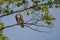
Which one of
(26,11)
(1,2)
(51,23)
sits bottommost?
(51,23)

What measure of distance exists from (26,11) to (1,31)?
Result: 95cm

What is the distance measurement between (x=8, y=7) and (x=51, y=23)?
3.93 feet

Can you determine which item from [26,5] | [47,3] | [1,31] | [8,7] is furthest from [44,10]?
[1,31]

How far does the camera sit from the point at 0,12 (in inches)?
164

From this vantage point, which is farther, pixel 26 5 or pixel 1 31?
pixel 26 5

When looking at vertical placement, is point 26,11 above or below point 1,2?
below

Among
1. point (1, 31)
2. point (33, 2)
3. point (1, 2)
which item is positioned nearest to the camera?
point (1, 31)

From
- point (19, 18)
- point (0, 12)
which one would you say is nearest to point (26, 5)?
point (19, 18)

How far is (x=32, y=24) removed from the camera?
13.7 feet

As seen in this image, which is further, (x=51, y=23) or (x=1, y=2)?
(x=51, y=23)

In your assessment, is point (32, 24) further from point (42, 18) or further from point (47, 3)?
point (47, 3)

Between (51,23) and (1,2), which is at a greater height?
(1,2)

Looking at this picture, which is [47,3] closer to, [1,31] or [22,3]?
[22,3]

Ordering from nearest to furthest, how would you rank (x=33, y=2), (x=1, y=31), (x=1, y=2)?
(x=1, y=31) < (x=1, y=2) < (x=33, y=2)
